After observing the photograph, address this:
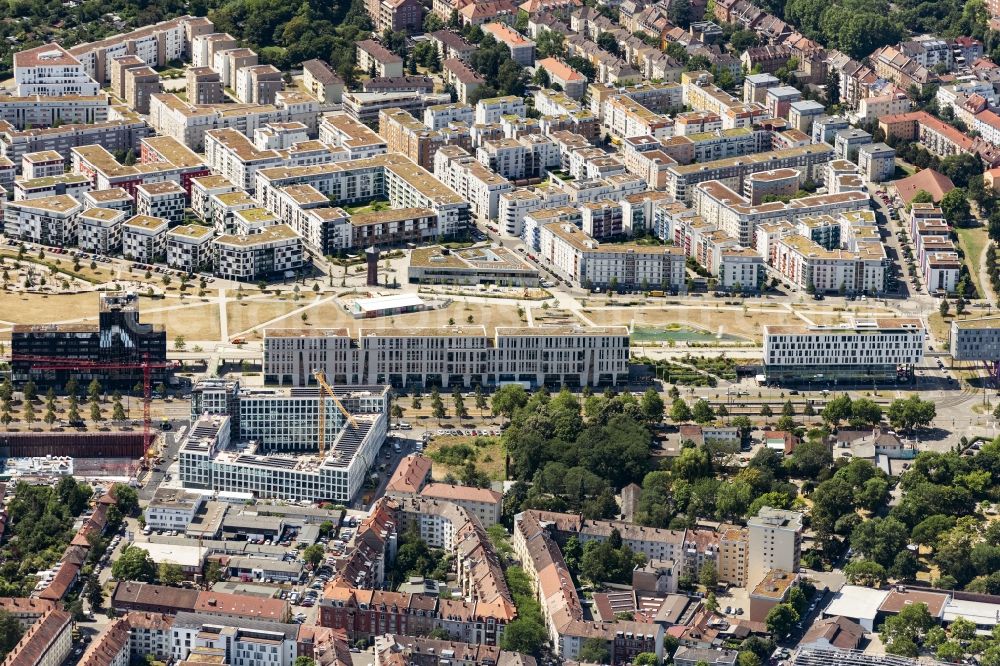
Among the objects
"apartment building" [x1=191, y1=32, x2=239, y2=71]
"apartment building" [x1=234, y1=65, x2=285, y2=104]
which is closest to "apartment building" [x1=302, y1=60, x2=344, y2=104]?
"apartment building" [x1=234, y1=65, x2=285, y2=104]

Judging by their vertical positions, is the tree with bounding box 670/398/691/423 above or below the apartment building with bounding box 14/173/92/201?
below

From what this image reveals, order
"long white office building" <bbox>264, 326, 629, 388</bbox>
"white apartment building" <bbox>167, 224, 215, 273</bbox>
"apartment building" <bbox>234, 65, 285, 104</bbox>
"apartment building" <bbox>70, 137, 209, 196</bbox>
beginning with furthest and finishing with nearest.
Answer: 1. "apartment building" <bbox>234, 65, 285, 104</bbox>
2. "apartment building" <bbox>70, 137, 209, 196</bbox>
3. "white apartment building" <bbox>167, 224, 215, 273</bbox>
4. "long white office building" <bbox>264, 326, 629, 388</bbox>

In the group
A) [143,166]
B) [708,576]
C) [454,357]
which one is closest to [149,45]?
[143,166]

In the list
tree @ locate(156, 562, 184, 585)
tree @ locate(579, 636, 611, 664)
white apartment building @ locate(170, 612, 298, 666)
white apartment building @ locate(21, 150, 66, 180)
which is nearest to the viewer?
white apartment building @ locate(170, 612, 298, 666)

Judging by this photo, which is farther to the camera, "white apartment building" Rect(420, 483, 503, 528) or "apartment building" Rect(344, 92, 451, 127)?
"apartment building" Rect(344, 92, 451, 127)

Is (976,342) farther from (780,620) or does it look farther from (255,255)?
(255,255)

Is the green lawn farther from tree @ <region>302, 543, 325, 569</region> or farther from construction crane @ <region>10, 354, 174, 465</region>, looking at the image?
tree @ <region>302, 543, 325, 569</region>

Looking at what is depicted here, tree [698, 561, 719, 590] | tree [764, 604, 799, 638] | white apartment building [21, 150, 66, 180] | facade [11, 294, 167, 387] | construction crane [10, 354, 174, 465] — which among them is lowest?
tree [764, 604, 799, 638]
